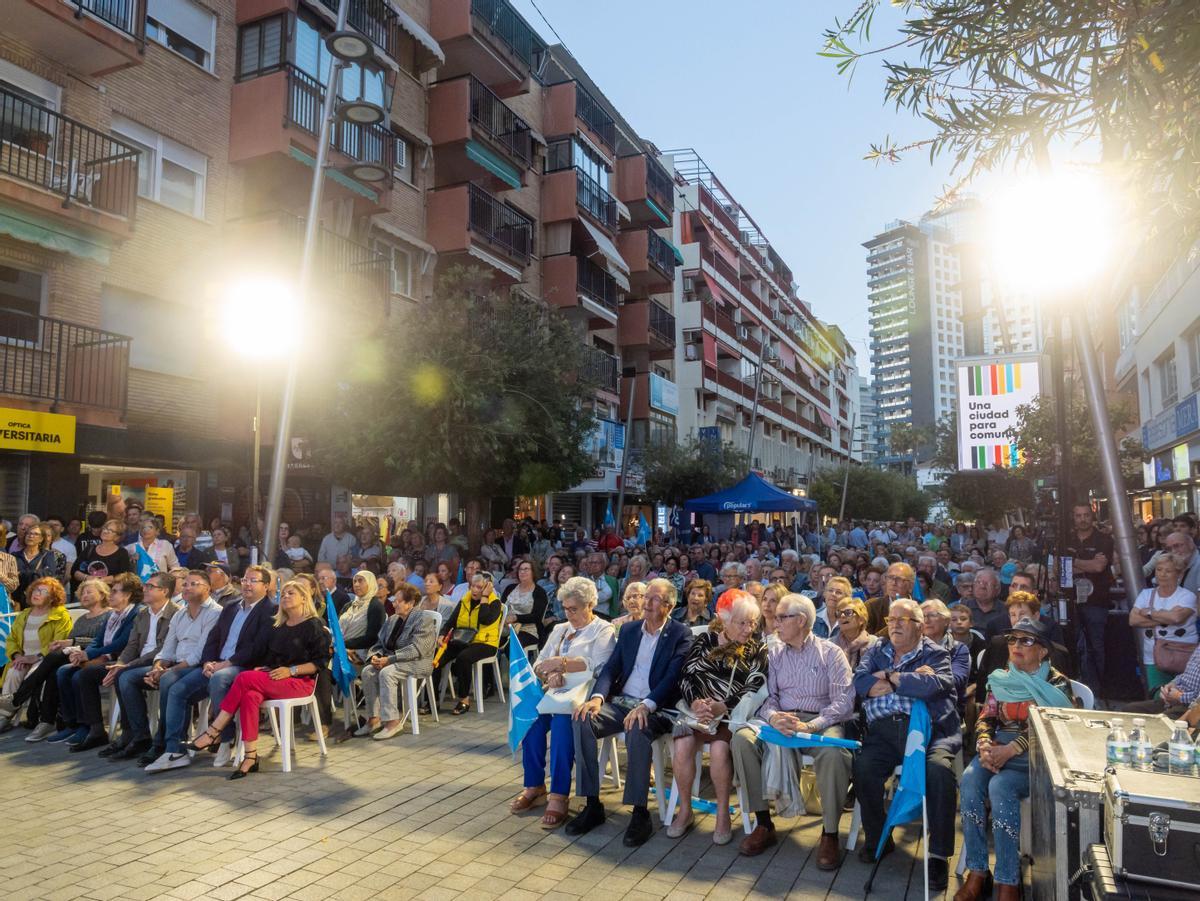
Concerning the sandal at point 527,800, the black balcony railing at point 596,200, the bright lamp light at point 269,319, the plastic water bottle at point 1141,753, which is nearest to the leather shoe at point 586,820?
the sandal at point 527,800

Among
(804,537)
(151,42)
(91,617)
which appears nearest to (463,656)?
(91,617)

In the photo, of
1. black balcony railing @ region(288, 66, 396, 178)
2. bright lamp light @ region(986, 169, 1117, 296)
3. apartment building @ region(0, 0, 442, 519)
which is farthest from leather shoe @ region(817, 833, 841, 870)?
black balcony railing @ region(288, 66, 396, 178)

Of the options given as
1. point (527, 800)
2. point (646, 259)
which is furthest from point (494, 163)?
point (527, 800)

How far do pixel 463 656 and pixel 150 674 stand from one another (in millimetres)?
2885

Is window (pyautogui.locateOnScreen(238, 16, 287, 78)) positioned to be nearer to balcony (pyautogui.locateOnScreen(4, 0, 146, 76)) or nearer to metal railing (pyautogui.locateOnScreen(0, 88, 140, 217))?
balcony (pyautogui.locateOnScreen(4, 0, 146, 76))

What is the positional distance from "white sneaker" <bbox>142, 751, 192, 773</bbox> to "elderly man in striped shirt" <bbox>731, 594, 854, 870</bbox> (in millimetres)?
4337

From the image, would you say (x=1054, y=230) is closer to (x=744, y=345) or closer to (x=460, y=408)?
(x=460, y=408)

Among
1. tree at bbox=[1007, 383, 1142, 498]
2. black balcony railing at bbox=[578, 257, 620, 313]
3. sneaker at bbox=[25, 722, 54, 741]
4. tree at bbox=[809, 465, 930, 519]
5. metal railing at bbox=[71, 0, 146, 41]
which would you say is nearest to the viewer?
sneaker at bbox=[25, 722, 54, 741]

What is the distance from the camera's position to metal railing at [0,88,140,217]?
12891 mm

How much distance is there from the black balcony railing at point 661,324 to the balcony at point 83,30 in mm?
23069

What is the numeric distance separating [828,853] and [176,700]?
200 inches

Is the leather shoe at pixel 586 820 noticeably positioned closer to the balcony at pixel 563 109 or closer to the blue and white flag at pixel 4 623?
the blue and white flag at pixel 4 623

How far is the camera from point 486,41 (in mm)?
23781

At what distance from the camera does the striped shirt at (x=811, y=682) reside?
5.40 m
